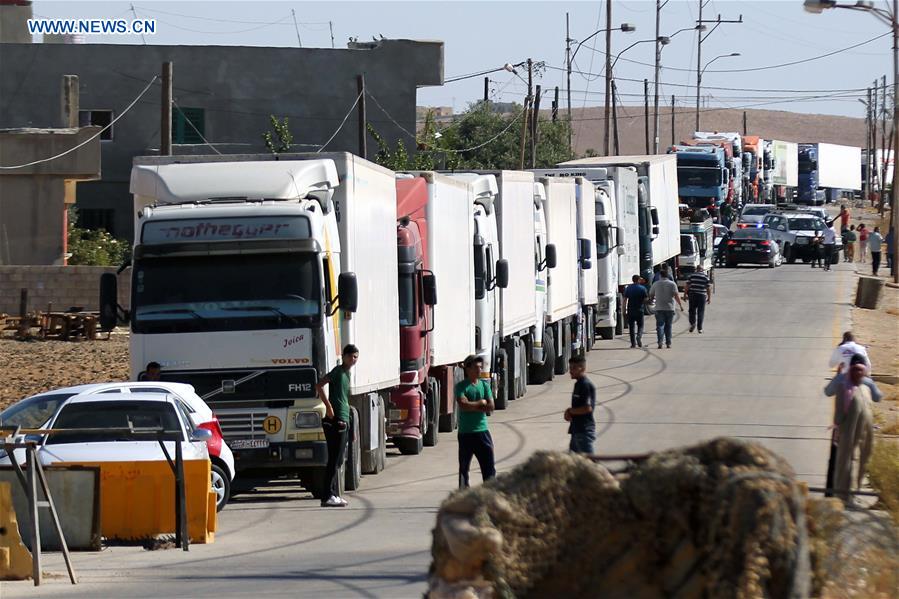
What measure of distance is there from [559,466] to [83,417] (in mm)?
8144

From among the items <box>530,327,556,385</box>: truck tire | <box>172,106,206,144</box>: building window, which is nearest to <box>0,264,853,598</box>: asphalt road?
<box>530,327,556,385</box>: truck tire

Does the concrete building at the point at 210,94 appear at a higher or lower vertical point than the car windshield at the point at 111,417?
higher

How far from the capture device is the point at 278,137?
51.9 metres

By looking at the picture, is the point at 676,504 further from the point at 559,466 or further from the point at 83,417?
the point at 83,417

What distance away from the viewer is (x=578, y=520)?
321 inches

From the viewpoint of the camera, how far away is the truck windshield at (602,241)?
3662 centimetres

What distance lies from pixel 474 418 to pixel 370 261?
3093 millimetres

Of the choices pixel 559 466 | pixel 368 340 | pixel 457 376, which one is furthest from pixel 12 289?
pixel 559 466

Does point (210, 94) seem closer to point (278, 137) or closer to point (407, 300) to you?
point (278, 137)

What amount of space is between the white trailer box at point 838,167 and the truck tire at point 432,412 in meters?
92.3

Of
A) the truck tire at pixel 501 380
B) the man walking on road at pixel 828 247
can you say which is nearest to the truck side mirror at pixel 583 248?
the truck tire at pixel 501 380

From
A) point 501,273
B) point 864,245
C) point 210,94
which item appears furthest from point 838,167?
point 501,273

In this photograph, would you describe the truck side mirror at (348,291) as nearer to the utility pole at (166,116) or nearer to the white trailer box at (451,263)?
the white trailer box at (451,263)

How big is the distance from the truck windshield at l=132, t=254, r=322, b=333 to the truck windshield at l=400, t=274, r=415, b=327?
4.04 meters
